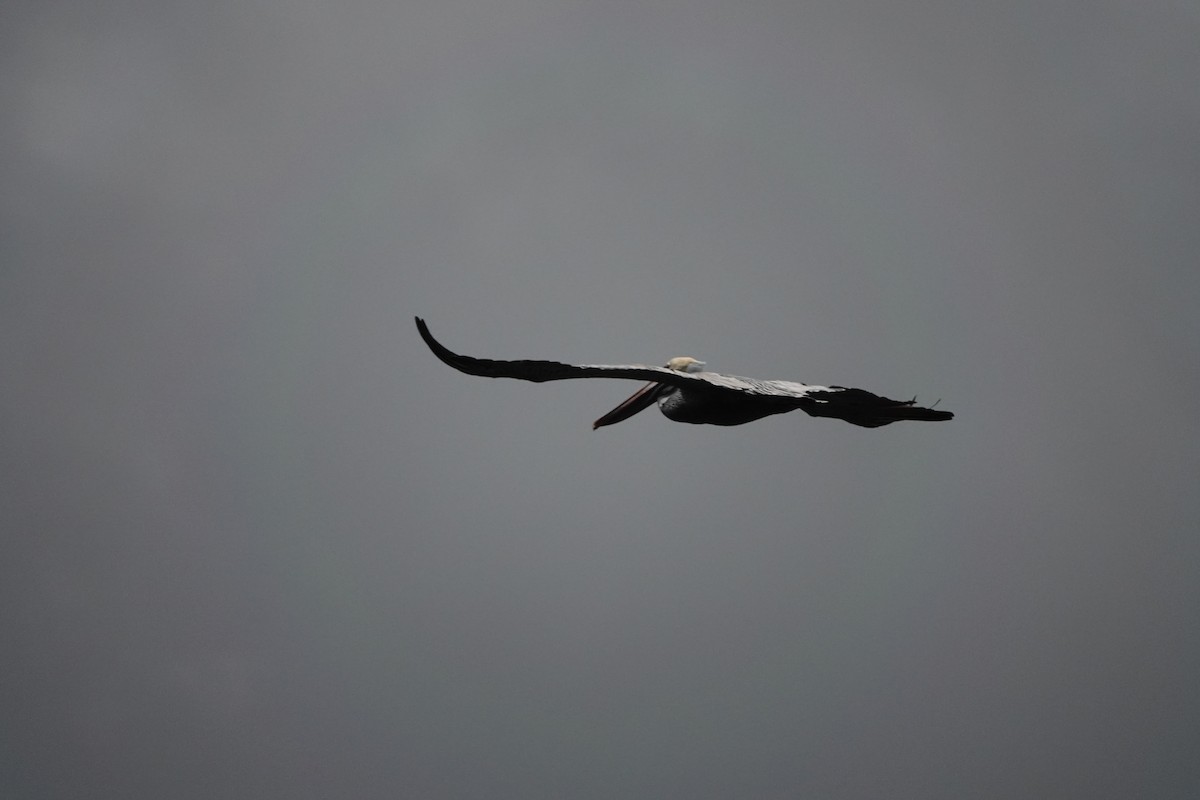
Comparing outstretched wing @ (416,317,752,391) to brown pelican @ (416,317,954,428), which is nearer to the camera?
outstretched wing @ (416,317,752,391)

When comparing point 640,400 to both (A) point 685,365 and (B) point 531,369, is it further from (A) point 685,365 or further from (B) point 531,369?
(B) point 531,369

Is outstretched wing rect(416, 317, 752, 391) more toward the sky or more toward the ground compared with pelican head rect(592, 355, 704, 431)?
more toward the ground

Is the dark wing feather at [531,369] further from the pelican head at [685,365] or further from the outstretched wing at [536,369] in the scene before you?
the pelican head at [685,365]

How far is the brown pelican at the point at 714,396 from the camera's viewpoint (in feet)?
50.1

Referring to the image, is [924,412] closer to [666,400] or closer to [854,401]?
[854,401]

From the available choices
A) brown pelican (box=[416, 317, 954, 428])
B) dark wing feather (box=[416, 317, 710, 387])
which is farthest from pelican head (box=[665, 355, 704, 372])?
dark wing feather (box=[416, 317, 710, 387])

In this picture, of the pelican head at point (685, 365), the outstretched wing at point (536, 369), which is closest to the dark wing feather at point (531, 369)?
the outstretched wing at point (536, 369)

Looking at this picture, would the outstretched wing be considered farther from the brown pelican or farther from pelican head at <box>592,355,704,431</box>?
pelican head at <box>592,355,704,431</box>

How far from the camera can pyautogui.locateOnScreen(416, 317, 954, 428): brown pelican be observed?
15.3 meters

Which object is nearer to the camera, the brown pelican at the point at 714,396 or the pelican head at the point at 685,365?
the brown pelican at the point at 714,396

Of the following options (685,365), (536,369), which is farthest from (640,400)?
(536,369)

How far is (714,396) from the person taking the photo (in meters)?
17.9

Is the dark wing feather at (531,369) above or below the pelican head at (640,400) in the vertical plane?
below

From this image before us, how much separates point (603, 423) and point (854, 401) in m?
3.93
